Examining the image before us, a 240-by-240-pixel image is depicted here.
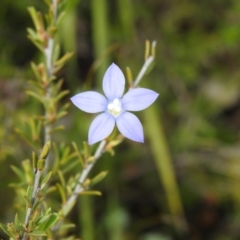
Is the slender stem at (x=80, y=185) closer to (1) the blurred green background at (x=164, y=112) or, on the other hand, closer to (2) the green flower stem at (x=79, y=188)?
(2) the green flower stem at (x=79, y=188)

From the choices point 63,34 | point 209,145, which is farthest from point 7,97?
point 209,145

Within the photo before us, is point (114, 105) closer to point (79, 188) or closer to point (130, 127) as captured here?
point (130, 127)

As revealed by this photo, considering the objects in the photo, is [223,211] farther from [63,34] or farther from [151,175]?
[63,34]

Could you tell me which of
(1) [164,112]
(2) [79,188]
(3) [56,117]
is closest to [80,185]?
(2) [79,188]

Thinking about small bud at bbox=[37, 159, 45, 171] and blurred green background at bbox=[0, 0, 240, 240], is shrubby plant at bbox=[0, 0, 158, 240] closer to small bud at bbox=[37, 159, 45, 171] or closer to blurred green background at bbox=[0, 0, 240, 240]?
small bud at bbox=[37, 159, 45, 171]

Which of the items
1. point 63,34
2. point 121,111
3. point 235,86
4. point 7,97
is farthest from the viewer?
point 235,86

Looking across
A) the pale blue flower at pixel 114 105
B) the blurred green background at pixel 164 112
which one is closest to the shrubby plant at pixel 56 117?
the pale blue flower at pixel 114 105

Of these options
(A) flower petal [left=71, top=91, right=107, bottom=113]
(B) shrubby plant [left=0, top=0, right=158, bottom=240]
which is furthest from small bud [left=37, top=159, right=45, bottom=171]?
(A) flower petal [left=71, top=91, right=107, bottom=113]
